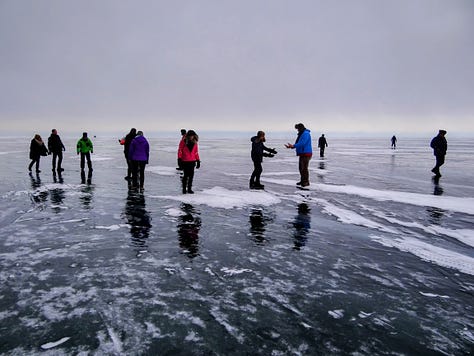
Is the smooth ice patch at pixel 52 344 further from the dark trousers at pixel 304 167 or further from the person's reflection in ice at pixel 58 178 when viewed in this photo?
the person's reflection in ice at pixel 58 178

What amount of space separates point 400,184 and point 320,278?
34.1 ft

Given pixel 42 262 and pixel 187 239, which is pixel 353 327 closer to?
pixel 187 239

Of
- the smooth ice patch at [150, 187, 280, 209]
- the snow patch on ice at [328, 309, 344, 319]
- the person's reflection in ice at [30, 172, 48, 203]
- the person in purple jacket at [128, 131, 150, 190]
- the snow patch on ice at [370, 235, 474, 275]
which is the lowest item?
the snow patch on ice at [328, 309, 344, 319]

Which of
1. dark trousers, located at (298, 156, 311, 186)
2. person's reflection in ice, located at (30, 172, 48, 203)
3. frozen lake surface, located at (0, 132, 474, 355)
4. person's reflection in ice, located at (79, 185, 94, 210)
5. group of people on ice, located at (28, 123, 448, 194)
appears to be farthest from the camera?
dark trousers, located at (298, 156, 311, 186)

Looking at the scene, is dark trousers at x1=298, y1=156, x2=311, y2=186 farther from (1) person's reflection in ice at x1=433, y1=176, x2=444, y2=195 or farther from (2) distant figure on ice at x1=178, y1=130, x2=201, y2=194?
(1) person's reflection in ice at x1=433, y1=176, x2=444, y2=195

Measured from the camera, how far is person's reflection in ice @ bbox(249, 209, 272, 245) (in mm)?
5895

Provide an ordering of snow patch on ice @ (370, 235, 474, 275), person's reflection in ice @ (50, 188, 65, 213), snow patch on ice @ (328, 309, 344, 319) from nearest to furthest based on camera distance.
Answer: snow patch on ice @ (328, 309, 344, 319), snow patch on ice @ (370, 235, 474, 275), person's reflection in ice @ (50, 188, 65, 213)

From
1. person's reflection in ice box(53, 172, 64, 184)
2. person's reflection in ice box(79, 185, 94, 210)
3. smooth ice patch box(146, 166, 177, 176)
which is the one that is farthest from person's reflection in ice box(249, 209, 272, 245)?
person's reflection in ice box(53, 172, 64, 184)

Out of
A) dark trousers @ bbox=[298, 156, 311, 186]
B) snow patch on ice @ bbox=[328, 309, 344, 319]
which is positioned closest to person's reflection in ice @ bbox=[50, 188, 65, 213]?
snow patch on ice @ bbox=[328, 309, 344, 319]

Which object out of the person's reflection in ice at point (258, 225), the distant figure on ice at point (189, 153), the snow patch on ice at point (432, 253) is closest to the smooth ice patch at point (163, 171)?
the distant figure on ice at point (189, 153)

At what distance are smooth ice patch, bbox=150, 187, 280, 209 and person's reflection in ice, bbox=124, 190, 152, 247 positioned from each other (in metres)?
0.81

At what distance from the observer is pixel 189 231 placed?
248 inches

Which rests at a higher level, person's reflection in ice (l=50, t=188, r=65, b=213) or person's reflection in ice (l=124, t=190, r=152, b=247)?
person's reflection in ice (l=50, t=188, r=65, b=213)

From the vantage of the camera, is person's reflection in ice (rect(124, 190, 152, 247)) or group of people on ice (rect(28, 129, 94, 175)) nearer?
person's reflection in ice (rect(124, 190, 152, 247))
